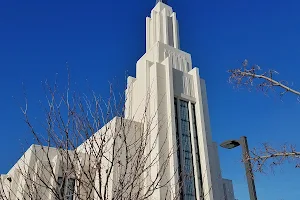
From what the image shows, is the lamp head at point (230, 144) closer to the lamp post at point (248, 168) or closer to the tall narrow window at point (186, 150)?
the lamp post at point (248, 168)

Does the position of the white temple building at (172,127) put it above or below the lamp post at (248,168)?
above

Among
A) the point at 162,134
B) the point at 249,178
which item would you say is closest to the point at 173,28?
the point at 162,134

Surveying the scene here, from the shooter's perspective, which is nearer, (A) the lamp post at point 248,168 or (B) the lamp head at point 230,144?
(A) the lamp post at point 248,168

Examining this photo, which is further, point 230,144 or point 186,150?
point 186,150

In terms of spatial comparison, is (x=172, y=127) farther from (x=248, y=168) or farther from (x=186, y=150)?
(x=248, y=168)

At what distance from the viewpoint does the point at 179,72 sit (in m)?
33.4

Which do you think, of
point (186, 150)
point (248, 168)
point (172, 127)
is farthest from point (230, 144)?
point (186, 150)

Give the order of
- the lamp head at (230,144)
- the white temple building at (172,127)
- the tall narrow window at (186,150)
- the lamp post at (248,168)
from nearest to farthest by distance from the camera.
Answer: the lamp post at (248,168)
the lamp head at (230,144)
the white temple building at (172,127)
the tall narrow window at (186,150)

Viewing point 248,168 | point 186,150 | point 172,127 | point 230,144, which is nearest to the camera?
point 248,168

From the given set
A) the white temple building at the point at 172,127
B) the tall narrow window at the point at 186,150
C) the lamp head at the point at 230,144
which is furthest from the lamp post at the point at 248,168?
the tall narrow window at the point at 186,150

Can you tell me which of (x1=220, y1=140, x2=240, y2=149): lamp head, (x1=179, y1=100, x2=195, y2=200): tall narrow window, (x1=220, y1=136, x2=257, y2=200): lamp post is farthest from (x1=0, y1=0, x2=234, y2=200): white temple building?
(x1=220, y1=136, x2=257, y2=200): lamp post

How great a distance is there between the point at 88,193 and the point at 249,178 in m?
3.24

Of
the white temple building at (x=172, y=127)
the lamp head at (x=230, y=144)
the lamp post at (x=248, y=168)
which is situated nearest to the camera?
the lamp post at (x=248, y=168)

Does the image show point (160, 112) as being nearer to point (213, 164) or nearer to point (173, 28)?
point (213, 164)
